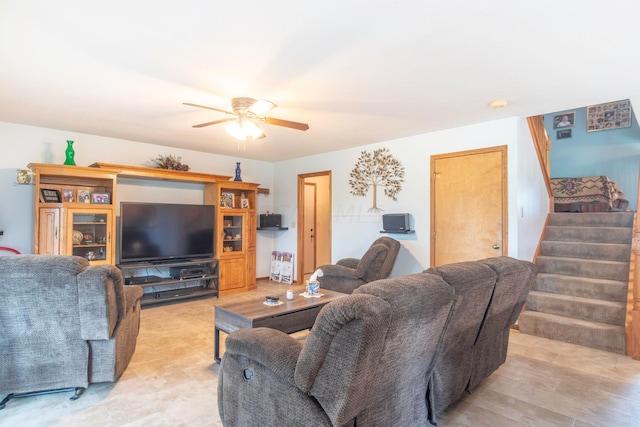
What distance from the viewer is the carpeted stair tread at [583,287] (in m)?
3.80

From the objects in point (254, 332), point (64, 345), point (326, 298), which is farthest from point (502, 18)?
point (64, 345)

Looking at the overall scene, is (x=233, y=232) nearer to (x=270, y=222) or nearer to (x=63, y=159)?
(x=270, y=222)

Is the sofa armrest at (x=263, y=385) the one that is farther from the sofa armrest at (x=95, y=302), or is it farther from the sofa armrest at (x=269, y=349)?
the sofa armrest at (x=95, y=302)

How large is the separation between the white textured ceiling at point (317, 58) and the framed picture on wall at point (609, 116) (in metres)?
3.63

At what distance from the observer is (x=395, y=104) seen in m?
3.53

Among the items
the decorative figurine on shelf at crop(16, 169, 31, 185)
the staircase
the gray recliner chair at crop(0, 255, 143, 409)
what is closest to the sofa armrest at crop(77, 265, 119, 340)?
the gray recliner chair at crop(0, 255, 143, 409)

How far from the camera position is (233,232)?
595 centimetres

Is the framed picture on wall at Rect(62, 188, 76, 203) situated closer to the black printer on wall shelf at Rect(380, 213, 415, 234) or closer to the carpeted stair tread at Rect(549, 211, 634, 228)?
the black printer on wall shelf at Rect(380, 213, 415, 234)

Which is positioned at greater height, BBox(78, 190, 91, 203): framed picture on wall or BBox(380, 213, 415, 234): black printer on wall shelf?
BBox(78, 190, 91, 203): framed picture on wall

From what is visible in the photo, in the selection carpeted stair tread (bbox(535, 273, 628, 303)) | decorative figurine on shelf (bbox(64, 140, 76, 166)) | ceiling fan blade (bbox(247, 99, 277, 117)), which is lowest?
carpeted stair tread (bbox(535, 273, 628, 303))

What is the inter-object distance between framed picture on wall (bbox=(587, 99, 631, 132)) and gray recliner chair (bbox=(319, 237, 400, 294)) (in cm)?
463

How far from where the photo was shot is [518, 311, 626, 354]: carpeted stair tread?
10.9 ft

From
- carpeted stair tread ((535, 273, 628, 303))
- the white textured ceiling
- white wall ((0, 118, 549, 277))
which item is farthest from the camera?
white wall ((0, 118, 549, 277))

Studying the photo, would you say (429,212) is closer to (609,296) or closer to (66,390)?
(609,296)
